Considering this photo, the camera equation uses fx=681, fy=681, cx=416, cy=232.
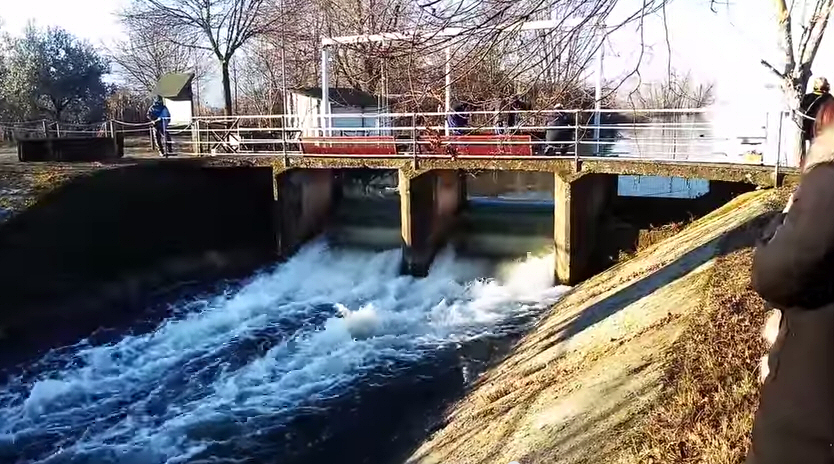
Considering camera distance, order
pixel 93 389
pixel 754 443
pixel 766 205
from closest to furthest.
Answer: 1. pixel 754 443
2. pixel 93 389
3. pixel 766 205

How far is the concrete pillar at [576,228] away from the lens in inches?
550

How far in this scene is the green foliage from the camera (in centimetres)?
3216

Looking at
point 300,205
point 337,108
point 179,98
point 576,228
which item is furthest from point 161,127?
point 576,228

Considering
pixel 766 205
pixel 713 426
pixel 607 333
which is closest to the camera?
pixel 713 426

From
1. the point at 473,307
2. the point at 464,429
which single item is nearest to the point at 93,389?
the point at 464,429

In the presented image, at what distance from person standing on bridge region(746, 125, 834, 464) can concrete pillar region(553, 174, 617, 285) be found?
39.4 ft

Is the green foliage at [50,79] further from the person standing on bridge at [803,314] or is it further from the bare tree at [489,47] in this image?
the person standing on bridge at [803,314]

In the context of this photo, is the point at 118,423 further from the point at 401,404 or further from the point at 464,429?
the point at 464,429

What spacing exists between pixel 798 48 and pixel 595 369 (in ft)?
15.8

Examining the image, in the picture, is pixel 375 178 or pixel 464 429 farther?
pixel 375 178

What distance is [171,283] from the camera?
1430cm

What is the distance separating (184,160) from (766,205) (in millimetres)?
12163

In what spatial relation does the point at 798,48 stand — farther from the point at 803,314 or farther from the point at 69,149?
the point at 69,149

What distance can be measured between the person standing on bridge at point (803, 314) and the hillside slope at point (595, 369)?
248 cm
